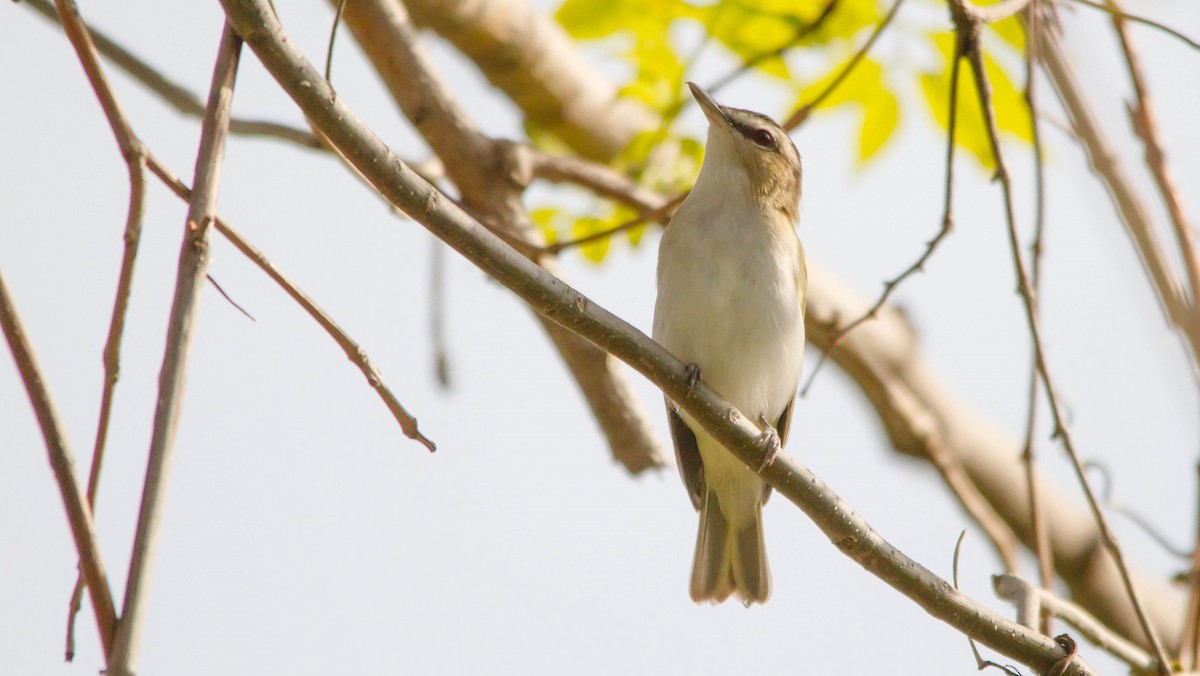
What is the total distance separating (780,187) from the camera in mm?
5309

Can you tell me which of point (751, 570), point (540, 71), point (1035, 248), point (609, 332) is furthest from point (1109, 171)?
point (540, 71)

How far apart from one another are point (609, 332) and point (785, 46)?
2.01 m

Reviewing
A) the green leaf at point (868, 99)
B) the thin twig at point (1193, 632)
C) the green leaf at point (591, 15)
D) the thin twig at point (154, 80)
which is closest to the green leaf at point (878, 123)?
the green leaf at point (868, 99)

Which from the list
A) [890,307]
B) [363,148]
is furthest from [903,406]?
[363,148]

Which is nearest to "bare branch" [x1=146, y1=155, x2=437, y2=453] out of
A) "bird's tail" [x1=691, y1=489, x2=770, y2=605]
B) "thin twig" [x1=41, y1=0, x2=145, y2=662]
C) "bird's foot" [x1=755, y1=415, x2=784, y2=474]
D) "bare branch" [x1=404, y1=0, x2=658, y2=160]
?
"thin twig" [x1=41, y1=0, x2=145, y2=662]

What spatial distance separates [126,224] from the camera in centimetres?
236

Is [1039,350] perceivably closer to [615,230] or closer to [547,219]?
[615,230]

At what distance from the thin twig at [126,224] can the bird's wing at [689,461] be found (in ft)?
9.71

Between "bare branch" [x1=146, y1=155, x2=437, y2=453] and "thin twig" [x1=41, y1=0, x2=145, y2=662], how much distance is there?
6 centimetres

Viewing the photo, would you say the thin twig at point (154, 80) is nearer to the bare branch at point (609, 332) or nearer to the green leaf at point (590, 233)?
the green leaf at point (590, 233)

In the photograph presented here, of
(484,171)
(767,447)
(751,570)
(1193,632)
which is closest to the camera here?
(767,447)

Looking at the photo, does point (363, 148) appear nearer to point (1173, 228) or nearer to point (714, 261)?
point (714, 261)

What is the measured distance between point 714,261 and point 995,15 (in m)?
1.52

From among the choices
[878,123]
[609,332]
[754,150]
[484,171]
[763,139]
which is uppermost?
[763,139]
